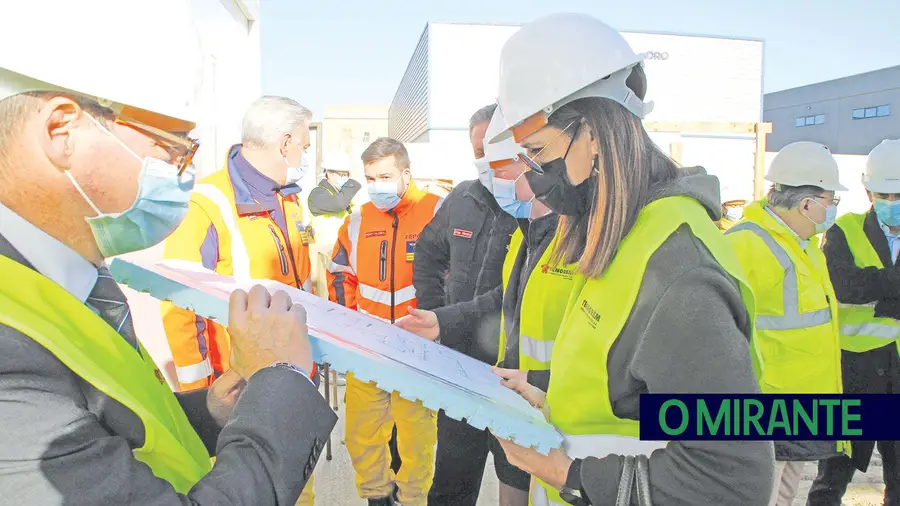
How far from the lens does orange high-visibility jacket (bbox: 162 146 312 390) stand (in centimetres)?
262

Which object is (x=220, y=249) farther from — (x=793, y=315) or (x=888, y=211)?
(x=888, y=211)

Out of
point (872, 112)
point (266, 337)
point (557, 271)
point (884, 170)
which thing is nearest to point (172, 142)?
point (266, 337)

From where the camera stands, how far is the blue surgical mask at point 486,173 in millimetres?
3014

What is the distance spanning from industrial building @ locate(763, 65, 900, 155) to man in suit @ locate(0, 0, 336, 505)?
116 ft

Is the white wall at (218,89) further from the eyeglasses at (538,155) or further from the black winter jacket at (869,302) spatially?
the black winter jacket at (869,302)

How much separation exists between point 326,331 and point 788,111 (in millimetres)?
42617

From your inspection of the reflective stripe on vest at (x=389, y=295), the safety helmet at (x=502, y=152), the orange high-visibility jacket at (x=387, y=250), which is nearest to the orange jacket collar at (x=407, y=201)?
the orange high-visibility jacket at (x=387, y=250)

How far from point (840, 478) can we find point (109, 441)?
13.3ft

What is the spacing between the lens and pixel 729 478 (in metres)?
1.10

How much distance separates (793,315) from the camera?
289 centimetres

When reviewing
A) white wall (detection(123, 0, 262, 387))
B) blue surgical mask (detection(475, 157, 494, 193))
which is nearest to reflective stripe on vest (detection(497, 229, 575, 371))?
blue surgical mask (detection(475, 157, 494, 193))

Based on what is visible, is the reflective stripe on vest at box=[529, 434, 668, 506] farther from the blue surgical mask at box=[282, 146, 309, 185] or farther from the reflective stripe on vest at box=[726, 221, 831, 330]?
the blue surgical mask at box=[282, 146, 309, 185]

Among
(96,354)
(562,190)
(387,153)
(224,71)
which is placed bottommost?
(96,354)

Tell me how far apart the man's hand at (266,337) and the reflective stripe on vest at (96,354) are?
187mm
